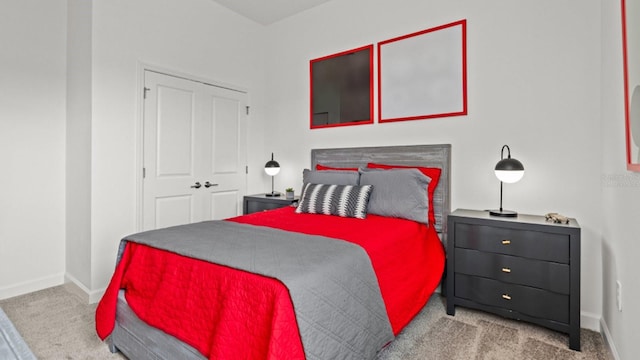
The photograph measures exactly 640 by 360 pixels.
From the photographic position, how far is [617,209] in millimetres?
1824

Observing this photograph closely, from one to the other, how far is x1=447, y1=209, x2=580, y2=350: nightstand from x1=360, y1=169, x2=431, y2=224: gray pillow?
25 centimetres

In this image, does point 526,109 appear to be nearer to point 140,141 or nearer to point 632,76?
point 632,76

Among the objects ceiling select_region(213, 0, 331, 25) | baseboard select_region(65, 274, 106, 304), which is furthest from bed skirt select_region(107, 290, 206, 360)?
ceiling select_region(213, 0, 331, 25)

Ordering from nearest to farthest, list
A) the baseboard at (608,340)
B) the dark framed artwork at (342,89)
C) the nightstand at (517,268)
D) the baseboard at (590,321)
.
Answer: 1. the baseboard at (608,340)
2. the nightstand at (517,268)
3. the baseboard at (590,321)
4. the dark framed artwork at (342,89)

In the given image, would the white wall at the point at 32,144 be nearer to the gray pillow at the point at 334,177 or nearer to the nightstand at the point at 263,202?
the nightstand at the point at 263,202

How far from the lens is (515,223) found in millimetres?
2162

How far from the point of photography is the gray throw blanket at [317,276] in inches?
50.5

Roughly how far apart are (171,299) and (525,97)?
2735mm

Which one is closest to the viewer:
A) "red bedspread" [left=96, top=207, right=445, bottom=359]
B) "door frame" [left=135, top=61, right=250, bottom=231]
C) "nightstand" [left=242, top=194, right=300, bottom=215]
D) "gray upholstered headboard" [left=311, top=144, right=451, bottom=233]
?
"red bedspread" [left=96, top=207, right=445, bottom=359]

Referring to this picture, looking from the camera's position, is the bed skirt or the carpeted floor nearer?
the bed skirt

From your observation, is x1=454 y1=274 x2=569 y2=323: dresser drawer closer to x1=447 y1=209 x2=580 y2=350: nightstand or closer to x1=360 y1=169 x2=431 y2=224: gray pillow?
x1=447 y1=209 x2=580 y2=350: nightstand

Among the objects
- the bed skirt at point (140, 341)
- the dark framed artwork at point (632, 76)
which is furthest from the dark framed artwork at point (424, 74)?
the bed skirt at point (140, 341)

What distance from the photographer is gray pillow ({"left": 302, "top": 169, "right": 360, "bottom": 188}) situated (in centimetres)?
287

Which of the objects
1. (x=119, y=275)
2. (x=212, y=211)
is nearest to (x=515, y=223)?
(x=119, y=275)
